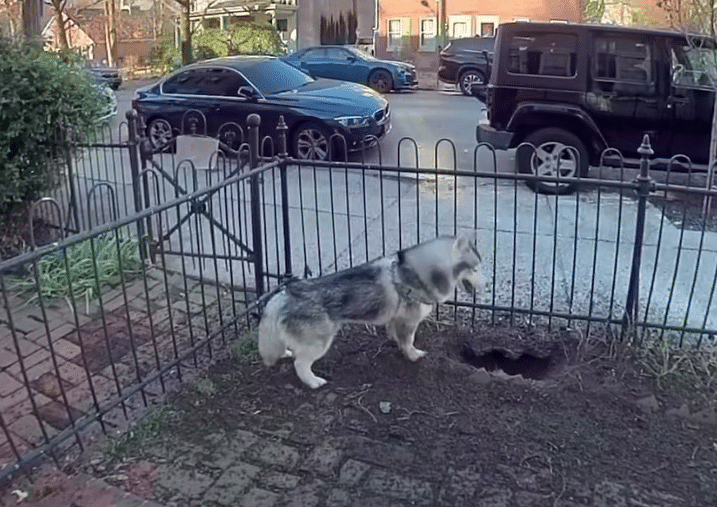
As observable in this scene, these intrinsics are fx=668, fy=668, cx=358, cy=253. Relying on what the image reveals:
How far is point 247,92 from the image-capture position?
9445 millimetres

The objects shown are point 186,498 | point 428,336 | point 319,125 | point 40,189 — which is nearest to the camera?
point 186,498

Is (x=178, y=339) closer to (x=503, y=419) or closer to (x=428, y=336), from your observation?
(x=428, y=336)

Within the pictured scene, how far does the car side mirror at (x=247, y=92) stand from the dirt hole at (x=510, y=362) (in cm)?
648

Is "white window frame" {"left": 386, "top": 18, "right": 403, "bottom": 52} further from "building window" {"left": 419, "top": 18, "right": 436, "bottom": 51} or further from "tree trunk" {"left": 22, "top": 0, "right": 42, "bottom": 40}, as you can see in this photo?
"tree trunk" {"left": 22, "top": 0, "right": 42, "bottom": 40}

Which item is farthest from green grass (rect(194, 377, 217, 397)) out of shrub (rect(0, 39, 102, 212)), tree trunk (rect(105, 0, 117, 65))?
tree trunk (rect(105, 0, 117, 65))

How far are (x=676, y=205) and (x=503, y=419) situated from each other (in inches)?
183

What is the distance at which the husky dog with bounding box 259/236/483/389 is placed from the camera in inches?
132

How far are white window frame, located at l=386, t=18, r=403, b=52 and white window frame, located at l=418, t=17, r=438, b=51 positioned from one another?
0.87m

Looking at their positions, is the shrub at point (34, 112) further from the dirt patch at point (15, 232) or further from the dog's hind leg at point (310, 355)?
the dog's hind leg at point (310, 355)

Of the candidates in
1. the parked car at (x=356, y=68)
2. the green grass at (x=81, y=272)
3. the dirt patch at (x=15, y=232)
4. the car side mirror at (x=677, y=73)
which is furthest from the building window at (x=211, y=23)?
the green grass at (x=81, y=272)

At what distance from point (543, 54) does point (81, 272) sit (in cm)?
541

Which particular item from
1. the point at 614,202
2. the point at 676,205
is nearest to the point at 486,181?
the point at 614,202

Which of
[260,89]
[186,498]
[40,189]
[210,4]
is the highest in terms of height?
[210,4]

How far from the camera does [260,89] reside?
9.51 metres
